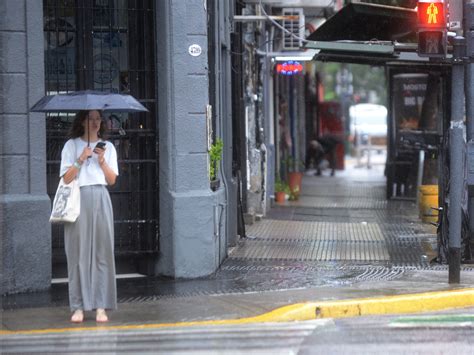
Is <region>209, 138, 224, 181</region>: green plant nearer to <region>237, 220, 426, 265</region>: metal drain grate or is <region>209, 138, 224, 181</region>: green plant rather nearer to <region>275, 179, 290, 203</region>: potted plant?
<region>237, 220, 426, 265</region>: metal drain grate

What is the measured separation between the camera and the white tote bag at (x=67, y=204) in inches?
374

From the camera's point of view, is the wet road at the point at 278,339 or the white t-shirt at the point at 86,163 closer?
the wet road at the point at 278,339

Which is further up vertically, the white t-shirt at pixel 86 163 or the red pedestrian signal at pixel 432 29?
the red pedestrian signal at pixel 432 29

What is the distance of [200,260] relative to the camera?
12258mm

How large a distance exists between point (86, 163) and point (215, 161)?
3.87 meters

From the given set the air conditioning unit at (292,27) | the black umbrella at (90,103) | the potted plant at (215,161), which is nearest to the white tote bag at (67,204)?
the black umbrella at (90,103)

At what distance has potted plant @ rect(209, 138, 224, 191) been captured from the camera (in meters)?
13.1

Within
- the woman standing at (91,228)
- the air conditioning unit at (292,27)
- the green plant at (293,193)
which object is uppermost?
the air conditioning unit at (292,27)

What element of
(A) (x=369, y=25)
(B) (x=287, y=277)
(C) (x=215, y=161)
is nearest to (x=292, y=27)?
(A) (x=369, y=25)

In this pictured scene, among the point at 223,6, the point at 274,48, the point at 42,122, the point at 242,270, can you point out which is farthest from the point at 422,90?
the point at 42,122

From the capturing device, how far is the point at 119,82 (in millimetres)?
12422

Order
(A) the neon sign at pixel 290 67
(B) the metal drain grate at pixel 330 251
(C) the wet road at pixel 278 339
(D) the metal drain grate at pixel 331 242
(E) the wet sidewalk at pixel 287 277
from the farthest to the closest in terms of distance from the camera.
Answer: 1. (A) the neon sign at pixel 290 67
2. (D) the metal drain grate at pixel 331 242
3. (B) the metal drain grate at pixel 330 251
4. (E) the wet sidewalk at pixel 287 277
5. (C) the wet road at pixel 278 339

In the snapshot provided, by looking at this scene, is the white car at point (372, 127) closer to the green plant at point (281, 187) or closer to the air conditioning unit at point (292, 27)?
the green plant at point (281, 187)

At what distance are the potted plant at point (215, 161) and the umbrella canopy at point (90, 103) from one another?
3.34 m
